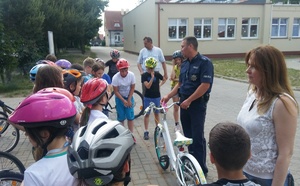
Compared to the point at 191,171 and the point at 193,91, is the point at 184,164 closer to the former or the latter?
the point at 191,171

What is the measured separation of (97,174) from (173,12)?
83.4ft

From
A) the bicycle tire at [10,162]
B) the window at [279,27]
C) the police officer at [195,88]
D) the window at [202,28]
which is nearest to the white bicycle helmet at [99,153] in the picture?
the police officer at [195,88]

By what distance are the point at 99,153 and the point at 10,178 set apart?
90.5 inches

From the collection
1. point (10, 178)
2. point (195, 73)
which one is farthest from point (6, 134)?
point (195, 73)

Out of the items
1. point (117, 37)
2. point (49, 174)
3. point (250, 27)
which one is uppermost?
point (117, 37)

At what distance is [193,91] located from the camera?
12.4 feet

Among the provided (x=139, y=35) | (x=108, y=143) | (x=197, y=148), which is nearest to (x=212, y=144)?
(x=108, y=143)

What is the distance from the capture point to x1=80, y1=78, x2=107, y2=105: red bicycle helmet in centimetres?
283

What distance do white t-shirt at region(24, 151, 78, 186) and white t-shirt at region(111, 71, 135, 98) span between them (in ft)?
12.4

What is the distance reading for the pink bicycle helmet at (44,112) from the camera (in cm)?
152

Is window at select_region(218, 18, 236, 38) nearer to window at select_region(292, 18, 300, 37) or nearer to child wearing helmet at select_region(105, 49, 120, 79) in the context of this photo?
window at select_region(292, 18, 300, 37)

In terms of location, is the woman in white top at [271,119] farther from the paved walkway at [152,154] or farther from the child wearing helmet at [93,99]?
the paved walkway at [152,154]

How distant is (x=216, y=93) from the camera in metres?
10.7

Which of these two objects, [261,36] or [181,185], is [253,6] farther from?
[181,185]
